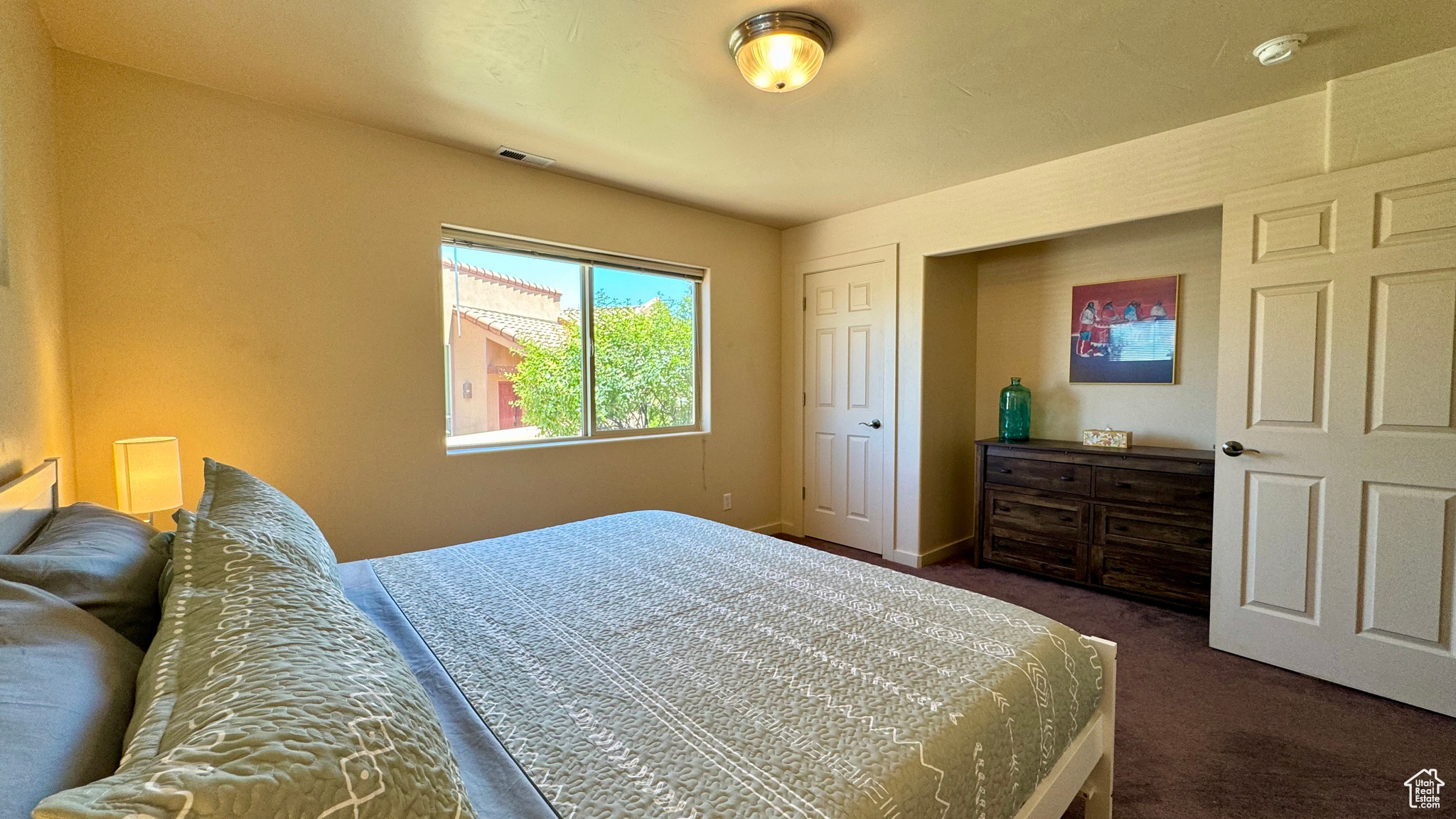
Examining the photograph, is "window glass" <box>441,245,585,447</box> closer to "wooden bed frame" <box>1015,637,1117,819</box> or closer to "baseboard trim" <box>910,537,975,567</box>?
"baseboard trim" <box>910,537,975,567</box>

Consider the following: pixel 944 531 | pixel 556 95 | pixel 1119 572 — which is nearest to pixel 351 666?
pixel 556 95

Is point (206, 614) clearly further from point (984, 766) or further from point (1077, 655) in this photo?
point (1077, 655)

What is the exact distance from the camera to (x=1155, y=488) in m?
3.08

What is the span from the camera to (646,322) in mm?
3893

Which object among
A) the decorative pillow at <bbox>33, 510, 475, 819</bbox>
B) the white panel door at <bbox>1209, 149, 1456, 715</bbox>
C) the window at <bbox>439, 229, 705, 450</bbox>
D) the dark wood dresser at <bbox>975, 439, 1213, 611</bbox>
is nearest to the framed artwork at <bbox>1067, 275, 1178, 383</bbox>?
the dark wood dresser at <bbox>975, 439, 1213, 611</bbox>

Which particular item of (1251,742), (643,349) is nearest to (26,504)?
(643,349)

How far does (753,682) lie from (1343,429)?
8.75 feet

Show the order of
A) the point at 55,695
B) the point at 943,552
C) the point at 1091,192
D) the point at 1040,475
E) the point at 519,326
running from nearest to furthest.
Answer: the point at 55,695, the point at 1091,192, the point at 519,326, the point at 1040,475, the point at 943,552

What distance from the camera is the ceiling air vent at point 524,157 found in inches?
115

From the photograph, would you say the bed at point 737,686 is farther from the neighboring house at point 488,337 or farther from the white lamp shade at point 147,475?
the neighboring house at point 488,337

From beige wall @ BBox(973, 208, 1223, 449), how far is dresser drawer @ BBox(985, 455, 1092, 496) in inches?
20.1

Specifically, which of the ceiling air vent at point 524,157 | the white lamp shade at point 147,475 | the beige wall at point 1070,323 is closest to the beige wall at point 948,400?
the beige wall at point 1070,323

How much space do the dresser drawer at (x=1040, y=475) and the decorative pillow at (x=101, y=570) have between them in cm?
382

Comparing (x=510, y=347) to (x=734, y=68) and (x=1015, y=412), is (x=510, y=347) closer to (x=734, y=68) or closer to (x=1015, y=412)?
(x=734, y=68)
